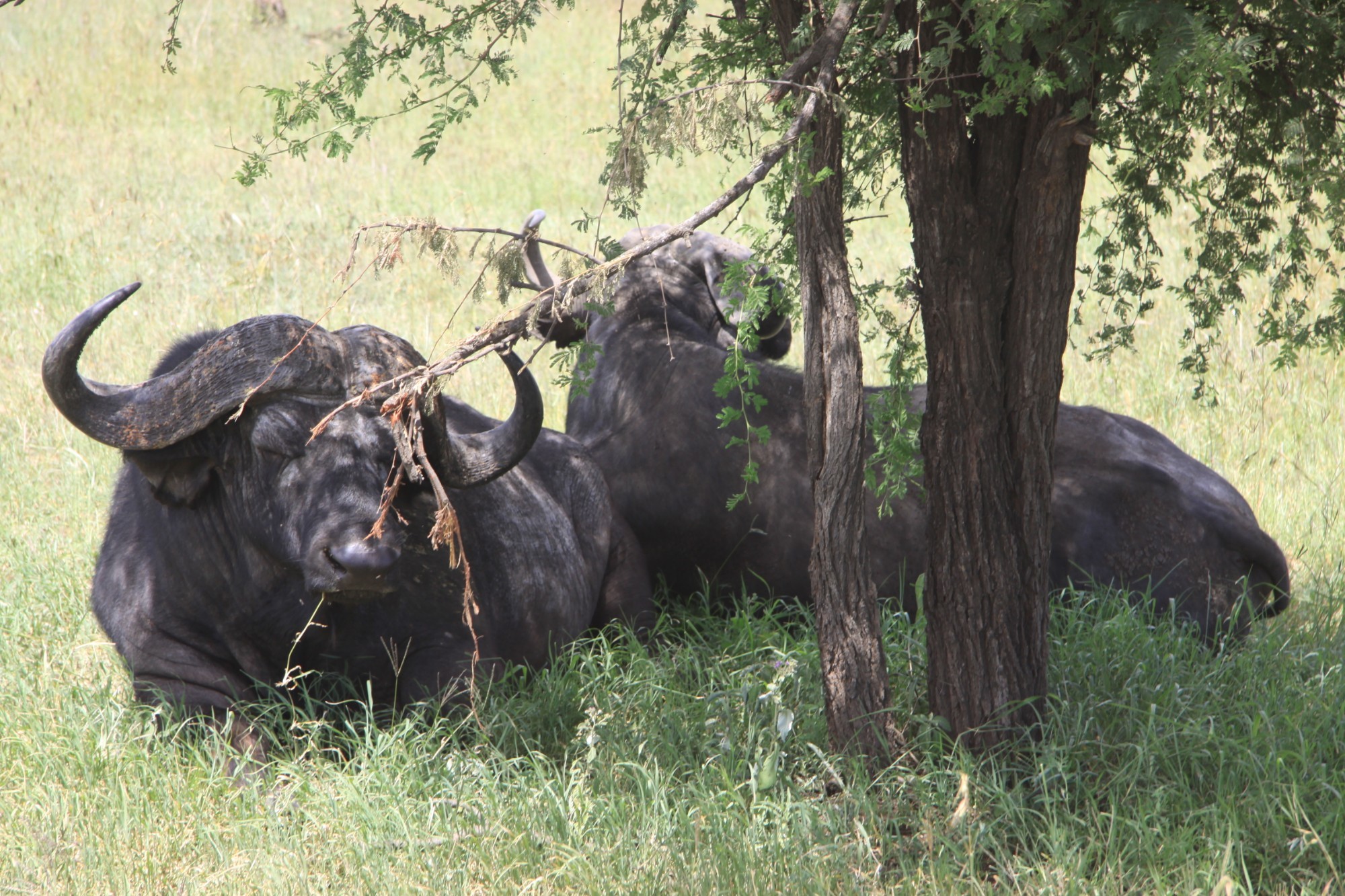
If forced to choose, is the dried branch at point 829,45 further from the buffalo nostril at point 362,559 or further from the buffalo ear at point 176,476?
the buffalo ear at point 176,476

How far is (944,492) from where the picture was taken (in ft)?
11.5

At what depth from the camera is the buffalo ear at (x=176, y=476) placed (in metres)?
4.07

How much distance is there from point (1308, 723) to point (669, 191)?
10.8m

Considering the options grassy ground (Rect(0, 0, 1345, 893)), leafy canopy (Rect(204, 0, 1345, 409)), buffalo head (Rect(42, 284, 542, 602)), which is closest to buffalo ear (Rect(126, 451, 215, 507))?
buffalo head (Rect(42, 284, 542, 602))

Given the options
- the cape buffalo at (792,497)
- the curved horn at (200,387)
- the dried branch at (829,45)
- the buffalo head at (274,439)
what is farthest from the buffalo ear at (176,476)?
the dried branch at (829,45)

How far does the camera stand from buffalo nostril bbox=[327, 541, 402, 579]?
3.59 metres

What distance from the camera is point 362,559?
141 inches

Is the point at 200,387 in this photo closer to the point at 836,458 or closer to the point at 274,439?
the point at 274,439

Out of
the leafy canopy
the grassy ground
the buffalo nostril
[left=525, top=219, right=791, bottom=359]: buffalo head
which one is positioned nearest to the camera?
the leafy canopy

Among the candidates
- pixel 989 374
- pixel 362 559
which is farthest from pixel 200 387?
pixel 989 374

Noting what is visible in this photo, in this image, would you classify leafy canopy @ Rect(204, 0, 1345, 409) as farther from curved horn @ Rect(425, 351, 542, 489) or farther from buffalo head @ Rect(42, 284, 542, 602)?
curved horn @ Rect(425, 351, 542, 489)

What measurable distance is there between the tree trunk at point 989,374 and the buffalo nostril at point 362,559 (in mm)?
1666

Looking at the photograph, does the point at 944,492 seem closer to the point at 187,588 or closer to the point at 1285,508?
the point at 187,588

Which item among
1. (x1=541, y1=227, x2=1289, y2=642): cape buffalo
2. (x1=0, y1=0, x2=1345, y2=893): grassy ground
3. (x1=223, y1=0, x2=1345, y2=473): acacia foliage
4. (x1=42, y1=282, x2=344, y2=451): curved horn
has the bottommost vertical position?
(x1=0, y1=0, x2=1345, y2=893): grassy ground
